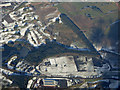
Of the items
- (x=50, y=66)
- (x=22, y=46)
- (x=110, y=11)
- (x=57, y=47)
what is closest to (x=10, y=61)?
(x=22, y=46)

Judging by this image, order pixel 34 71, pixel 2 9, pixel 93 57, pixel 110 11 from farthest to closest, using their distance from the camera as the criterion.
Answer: pixel 2 9 → pixel 110 11 → pixel 93 57 → pixel 34 71

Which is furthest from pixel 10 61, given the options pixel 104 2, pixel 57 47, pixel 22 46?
pixel 104 2

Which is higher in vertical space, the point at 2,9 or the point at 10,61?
the point at 2,9

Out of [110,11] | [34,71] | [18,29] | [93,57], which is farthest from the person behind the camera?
[110,11]

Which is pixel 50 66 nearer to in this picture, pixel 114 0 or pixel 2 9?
pixel 2 9

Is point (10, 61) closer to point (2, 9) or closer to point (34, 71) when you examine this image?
point (34, 71)

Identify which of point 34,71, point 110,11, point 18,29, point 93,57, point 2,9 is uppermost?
point 2,9

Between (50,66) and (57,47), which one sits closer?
(50,66)
